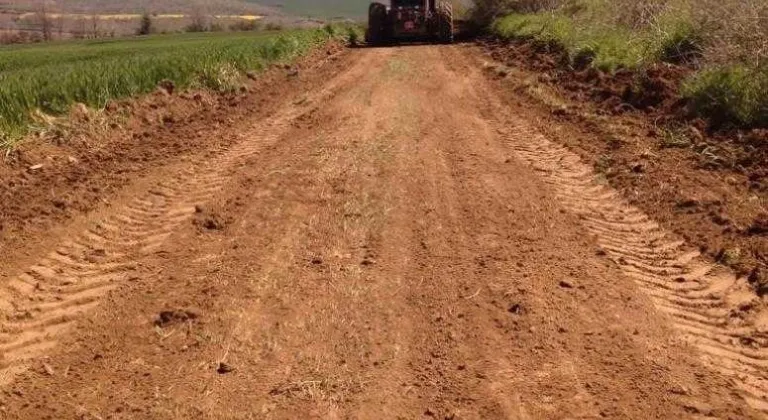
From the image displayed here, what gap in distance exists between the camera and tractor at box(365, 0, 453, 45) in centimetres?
2392

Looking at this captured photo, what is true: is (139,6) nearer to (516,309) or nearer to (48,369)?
(48,369)

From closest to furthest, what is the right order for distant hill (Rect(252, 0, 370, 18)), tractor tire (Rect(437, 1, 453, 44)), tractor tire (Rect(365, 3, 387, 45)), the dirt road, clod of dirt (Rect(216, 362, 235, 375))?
the dirt road, clod of dirt (Rect(216, 362, 235, 375)), tractor tire (Rect(437, 1, 453, 44)), tractor tire (Rect(365, 3, 387, 45)), distant hill (Rect(252, 0, 370, 18))

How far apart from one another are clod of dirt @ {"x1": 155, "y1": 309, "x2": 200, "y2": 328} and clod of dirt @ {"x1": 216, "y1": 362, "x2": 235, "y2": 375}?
0.63m

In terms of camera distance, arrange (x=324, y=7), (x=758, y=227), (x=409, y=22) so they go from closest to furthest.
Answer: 1. (x=758, y=227)
2. (x=409, y=22)
3. (x=324, y=7)

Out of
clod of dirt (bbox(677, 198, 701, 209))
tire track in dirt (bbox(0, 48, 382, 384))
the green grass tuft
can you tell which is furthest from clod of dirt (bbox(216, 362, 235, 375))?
the green grass tuft

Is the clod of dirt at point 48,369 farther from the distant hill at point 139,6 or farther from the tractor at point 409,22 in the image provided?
the distant hill at point 139,6

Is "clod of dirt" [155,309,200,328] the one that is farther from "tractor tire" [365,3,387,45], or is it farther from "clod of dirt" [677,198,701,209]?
"tractor tire" [365,3,387,45]

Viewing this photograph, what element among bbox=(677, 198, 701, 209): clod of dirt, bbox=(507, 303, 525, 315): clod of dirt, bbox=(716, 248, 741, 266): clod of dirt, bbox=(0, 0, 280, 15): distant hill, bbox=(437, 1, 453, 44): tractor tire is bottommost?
bbox=(507, 303, 525, 315): clod of dirt

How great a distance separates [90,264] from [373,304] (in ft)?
8.18

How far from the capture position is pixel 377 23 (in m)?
25.0

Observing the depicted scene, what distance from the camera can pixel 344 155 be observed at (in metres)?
7.88

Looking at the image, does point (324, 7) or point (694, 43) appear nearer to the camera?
point (694, 43)

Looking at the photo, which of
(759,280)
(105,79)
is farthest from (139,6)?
Result: (759,280)

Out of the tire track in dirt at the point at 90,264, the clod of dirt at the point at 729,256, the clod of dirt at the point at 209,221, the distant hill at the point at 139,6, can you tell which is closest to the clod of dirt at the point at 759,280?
the clod of dirt at the point at 729,256
